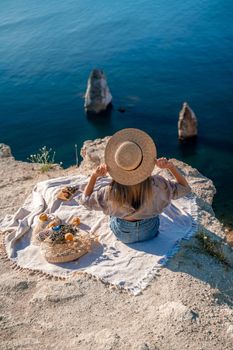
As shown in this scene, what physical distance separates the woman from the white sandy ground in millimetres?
1159

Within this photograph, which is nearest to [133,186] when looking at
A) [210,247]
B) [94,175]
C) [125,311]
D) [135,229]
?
[94,175]

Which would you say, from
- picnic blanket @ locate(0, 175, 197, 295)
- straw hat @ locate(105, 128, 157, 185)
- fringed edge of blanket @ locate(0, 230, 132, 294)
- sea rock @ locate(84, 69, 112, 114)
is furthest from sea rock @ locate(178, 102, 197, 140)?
straw hat @ locate(105, 128, 157, 185)

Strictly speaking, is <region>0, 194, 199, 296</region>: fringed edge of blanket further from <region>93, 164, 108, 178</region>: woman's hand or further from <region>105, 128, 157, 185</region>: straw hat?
<region>93, 164, 108, 178</region>: woman's hand

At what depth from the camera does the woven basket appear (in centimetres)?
896

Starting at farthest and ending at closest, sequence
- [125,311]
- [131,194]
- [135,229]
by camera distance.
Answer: [135,229] → [131,194] → [125,311]

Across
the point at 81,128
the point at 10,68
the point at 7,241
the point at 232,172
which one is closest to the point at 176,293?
the point at 7,241

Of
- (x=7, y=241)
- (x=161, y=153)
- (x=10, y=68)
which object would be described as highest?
(x=7, y=241)

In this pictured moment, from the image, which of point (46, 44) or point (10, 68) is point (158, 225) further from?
point (46, 44)

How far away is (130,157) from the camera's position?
25.9 feet

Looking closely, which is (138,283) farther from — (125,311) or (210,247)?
(210,247)

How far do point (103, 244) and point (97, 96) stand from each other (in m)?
28.9

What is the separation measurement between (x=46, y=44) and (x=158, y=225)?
158 feet

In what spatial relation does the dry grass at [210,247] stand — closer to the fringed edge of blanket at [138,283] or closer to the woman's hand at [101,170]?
the fringed edge of blanket at [138,283]

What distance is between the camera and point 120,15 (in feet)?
202
